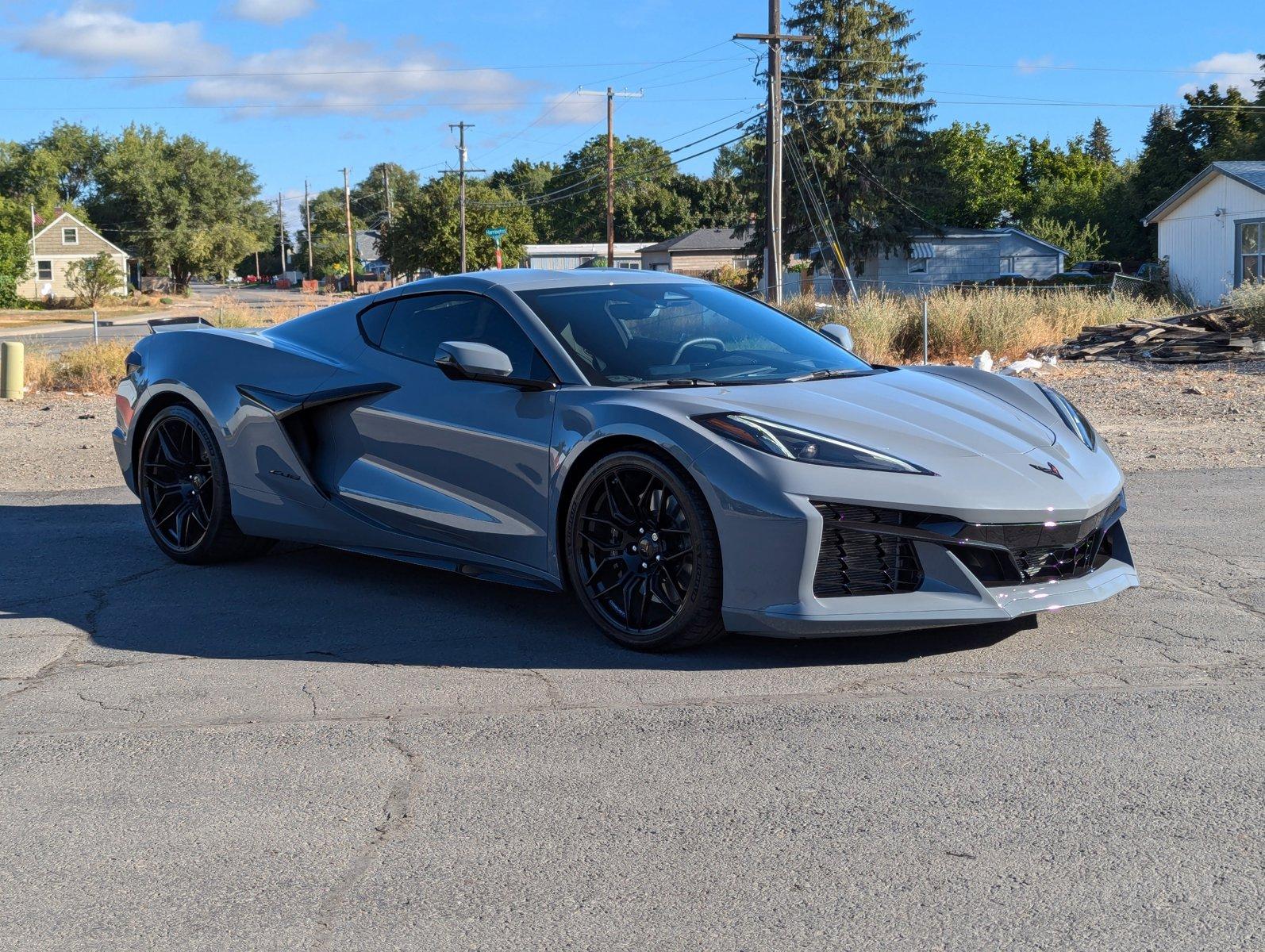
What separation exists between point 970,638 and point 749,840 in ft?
6.62

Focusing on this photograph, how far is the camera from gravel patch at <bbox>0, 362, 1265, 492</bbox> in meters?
10.2

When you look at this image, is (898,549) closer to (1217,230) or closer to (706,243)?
(1217,230)

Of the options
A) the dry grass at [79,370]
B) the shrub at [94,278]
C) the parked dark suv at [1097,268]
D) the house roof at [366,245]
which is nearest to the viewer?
the dry grass at [79,370]

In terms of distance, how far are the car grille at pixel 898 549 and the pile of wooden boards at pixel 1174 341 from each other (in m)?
15.0

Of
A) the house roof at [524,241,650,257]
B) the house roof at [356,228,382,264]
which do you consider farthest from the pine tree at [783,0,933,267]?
the house roof at [356,228,382,264]

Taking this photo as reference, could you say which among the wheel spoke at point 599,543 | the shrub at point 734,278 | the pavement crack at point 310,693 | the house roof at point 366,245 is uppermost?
the house roof at point 366,245

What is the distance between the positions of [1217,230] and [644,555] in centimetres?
3618

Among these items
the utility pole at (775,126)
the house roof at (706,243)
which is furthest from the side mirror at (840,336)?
the house roof at (706,243)

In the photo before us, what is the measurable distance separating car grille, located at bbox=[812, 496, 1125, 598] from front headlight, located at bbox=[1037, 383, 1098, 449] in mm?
918

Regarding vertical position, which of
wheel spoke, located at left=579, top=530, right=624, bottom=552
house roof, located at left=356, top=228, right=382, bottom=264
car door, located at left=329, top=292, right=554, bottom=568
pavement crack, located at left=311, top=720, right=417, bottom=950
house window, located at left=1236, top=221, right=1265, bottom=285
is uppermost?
house roof, located at left=356, top=228, right=382, bottom=264

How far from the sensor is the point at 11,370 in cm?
1616

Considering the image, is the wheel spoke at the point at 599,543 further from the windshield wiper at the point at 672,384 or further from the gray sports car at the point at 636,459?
the windshield wiper at the point at 672,384

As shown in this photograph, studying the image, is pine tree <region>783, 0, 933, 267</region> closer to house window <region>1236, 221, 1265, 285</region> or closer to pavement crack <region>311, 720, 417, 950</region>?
house window <region>1236, 221, 1265, 285</region>

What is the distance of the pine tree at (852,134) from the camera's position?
204 feet
